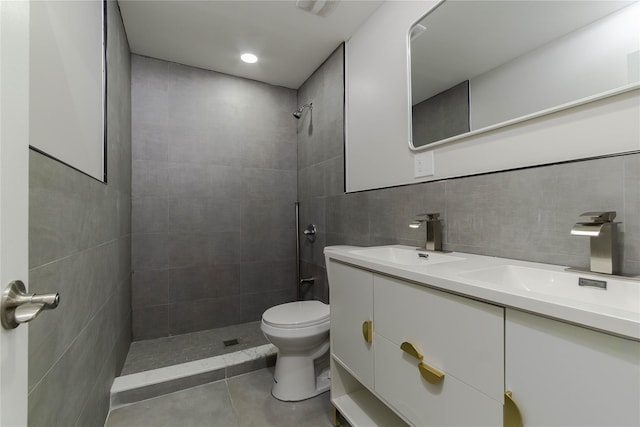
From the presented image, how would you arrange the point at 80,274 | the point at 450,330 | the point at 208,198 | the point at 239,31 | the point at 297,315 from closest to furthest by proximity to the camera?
1. the point at 450,330
2. the point at 80,274
3. the point at 297,315
4. the point at 239,31
5. the point at 208,198

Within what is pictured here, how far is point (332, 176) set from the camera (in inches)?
85.1

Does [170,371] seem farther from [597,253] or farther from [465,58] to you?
[465,58]

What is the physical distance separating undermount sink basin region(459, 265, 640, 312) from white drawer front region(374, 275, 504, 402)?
0.10 m

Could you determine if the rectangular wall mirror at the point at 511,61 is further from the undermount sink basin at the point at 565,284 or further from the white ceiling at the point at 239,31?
the white ceiling at the point at 239,31

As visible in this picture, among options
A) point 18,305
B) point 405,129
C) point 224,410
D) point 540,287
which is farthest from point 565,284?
point 224,410

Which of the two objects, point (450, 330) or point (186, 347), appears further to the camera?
point (186, 347)

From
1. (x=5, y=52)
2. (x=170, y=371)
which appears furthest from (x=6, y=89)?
(x=170, y=371)

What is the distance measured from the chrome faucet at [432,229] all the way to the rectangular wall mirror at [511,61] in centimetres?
36

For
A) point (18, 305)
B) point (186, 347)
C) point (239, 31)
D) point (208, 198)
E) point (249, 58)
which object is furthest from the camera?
point (208, 198)

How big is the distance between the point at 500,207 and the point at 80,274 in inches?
63.8

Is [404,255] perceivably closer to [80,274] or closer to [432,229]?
[432,229]

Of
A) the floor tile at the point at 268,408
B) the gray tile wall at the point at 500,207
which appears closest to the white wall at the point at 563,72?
the gray tile wall at the point at 500,207

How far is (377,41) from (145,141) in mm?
1909

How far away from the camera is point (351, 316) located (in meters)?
1.18
